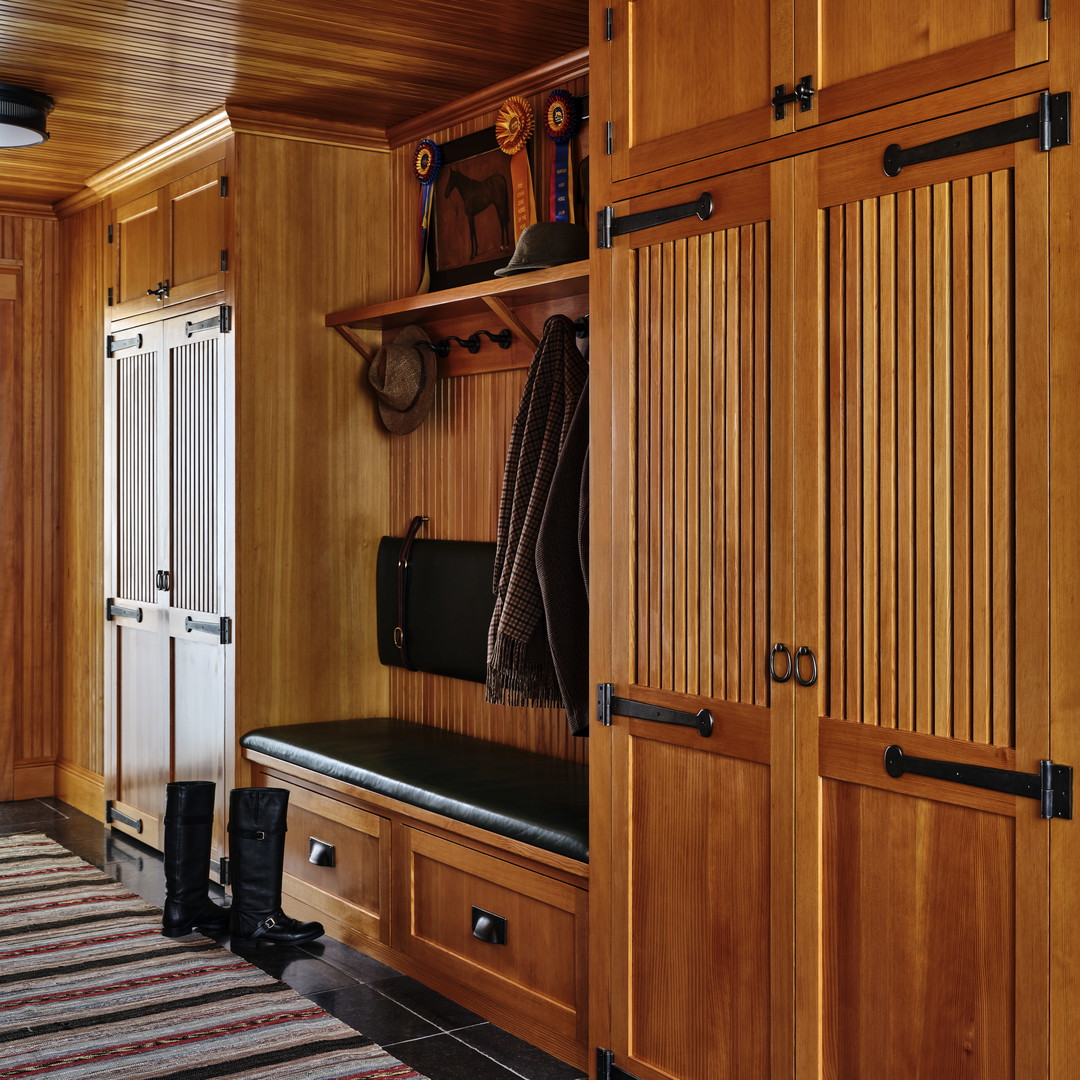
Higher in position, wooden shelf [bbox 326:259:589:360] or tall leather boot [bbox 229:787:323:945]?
wooden shelf [bbox 326:259:589:360]

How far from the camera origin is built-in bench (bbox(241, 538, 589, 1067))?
305 cm

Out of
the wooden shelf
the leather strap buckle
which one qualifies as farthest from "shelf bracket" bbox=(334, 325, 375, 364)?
the leather strap buckle

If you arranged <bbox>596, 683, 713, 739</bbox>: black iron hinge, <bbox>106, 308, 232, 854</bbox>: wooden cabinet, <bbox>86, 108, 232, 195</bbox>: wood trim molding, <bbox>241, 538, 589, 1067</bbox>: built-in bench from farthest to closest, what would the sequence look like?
<bbox>106, 308, 232, 854</bbox>: wooden cabinet → <bbox>86, 108, 232, 195</bbox>: wood trim molding → <bbox>241, 538, 589, 1067</bbox>: built-in bench → <bbox>596, 683, 713, 739</bbox>: black iron hinge

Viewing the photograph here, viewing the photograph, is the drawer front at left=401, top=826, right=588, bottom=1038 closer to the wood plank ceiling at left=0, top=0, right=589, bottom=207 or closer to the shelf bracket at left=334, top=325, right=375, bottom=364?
the shelf bracket at left=334, top=325, right=375, bottom=364

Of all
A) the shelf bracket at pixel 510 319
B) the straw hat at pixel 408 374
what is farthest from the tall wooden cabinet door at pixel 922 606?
the straw hat at pixel 408 374

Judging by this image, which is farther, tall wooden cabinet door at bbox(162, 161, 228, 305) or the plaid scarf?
tall wooden cabinet door at bbox(162, 161, 228, 305)

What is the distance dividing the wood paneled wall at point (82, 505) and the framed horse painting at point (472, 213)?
1897mm

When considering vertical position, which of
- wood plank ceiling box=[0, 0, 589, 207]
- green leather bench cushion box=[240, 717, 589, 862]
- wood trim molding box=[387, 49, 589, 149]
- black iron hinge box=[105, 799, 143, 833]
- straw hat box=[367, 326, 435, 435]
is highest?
wood plank ceiling box=[0, 0, 589, 207]

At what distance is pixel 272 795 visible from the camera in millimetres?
3869

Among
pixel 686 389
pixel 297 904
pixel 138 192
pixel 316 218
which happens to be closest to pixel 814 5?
pixel 686 389

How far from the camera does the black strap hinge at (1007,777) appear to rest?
1.95 meters

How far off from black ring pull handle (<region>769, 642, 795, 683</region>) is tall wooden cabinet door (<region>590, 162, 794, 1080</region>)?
1 cm

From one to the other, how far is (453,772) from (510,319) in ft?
4.17

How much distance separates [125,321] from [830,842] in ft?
12.7
